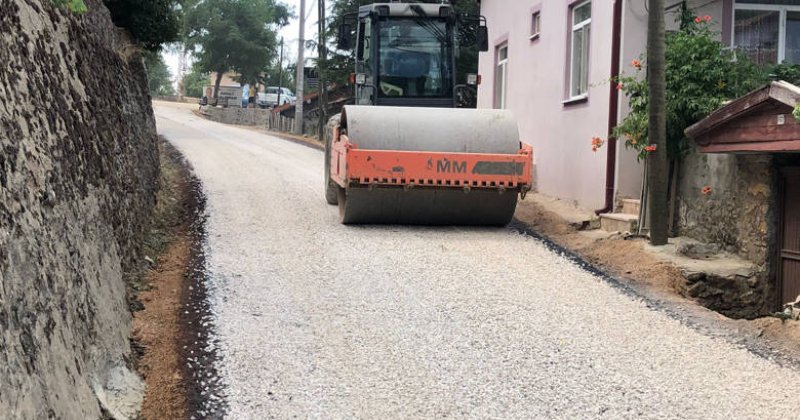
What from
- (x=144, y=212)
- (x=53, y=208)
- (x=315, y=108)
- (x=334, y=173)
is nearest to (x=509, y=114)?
(x=334, y=173)

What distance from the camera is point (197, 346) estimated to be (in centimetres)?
571

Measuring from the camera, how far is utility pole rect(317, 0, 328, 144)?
96.0ft

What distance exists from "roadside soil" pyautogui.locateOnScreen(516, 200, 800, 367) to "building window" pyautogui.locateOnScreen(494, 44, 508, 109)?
5.66m

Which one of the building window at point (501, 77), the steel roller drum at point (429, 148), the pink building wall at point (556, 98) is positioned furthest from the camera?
the building window at point (501, 77)

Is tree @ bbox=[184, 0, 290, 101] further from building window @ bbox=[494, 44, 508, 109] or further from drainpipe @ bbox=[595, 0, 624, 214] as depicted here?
drainpipe @ bbox=[595, 0, 624, 214]

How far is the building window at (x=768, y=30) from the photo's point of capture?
11.2 meters

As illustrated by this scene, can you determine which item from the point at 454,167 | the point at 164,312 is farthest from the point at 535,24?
the point at 164,312

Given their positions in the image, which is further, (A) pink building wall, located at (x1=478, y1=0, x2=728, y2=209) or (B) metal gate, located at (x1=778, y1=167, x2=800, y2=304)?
(A) pink building wall, located at (x1=478, y1=0, x2=728, y2=209)

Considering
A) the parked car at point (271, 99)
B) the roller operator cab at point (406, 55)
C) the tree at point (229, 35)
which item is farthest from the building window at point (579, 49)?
the parked car at point (271, 99)

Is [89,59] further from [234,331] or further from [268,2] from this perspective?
[268,2]

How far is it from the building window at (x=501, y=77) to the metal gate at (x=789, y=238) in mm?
9401

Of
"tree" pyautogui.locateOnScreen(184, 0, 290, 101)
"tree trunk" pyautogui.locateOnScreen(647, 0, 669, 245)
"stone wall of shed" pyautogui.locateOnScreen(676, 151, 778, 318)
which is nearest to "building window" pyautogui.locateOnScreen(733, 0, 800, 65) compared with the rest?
"stone wall of shed" pyautogui.locateOnScreen(676, 151, 778, 318)

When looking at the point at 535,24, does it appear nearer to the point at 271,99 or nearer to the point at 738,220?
the point at 738,220

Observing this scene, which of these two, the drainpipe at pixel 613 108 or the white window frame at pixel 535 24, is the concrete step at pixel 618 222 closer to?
the drainpipe at pixel 613 108
